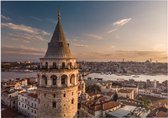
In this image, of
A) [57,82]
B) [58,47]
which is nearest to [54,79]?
[57,82]

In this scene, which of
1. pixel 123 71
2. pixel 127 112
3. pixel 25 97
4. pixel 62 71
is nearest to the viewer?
pixel 62 71

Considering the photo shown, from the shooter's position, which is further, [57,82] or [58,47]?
[58,47]

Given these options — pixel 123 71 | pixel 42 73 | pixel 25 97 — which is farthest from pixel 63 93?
pixel 123 71

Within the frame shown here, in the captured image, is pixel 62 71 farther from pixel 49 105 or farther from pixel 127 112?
pixel 127 112

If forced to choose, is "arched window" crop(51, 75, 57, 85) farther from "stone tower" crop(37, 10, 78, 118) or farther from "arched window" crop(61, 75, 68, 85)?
"arched window" crop(61, 75, 68, 85)

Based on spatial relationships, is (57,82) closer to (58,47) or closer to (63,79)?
(63,79)

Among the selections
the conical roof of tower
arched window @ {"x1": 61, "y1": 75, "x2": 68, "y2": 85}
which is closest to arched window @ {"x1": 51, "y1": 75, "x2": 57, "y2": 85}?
arched window @ {"x1": 61, "y1": 75, "x2": 68, "y2": 85}

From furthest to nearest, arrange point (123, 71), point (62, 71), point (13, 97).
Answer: point (123, 71) → point (13, 97) → point (62, 71)

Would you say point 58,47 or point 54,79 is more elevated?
point 58,47
